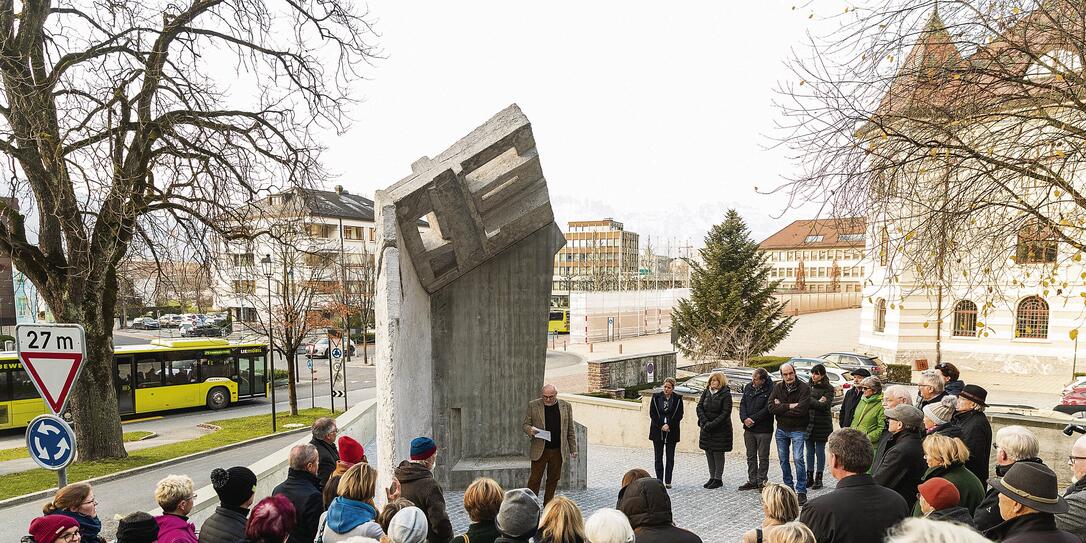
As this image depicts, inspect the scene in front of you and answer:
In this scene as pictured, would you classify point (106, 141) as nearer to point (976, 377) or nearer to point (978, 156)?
point (978, 156)

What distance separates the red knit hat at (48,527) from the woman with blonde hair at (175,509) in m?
0.49

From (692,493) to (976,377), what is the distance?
90.2ft

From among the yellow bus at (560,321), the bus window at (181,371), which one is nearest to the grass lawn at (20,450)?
the bus window at (181,371)

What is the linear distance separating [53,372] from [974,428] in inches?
316

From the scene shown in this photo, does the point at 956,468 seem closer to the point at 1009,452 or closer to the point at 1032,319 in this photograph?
the point at 1009,452

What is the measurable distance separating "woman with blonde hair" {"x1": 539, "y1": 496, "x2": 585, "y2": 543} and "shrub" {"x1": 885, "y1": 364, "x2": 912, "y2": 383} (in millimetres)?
30144

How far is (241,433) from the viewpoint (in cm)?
1947

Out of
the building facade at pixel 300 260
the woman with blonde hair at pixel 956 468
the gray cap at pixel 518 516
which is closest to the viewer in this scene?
the gray cap at pixel 518 516

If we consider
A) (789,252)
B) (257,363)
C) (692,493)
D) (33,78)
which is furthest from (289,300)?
(789,252)

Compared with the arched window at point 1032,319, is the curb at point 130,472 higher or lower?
lower

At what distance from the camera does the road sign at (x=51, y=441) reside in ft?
17.5

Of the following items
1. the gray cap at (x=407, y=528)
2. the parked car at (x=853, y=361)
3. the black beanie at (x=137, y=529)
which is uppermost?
the gray cap at (x=407, y=528)

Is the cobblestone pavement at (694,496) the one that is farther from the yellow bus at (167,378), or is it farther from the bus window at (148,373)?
the bus window at (148,373)

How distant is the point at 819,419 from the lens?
884 cm
